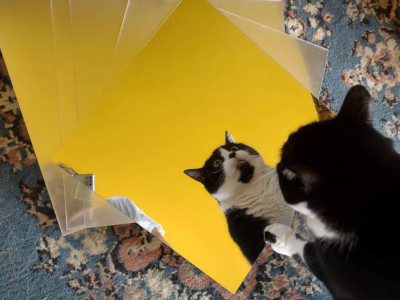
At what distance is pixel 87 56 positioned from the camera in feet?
2.53

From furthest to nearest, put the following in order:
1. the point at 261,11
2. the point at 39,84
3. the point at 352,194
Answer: the point at 261,11 < the point at 39,84 < the point at 352,194

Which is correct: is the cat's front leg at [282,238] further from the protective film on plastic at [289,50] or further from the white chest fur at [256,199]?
the protective film on plastic at [289,50]

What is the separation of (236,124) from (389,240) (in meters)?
0.33

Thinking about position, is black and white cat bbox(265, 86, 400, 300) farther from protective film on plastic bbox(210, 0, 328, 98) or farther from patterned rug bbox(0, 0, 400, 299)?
protective film on plastic bbox(210, 0, 328, 98)

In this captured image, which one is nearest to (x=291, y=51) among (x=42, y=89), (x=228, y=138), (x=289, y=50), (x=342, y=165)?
(x=289, y=50)

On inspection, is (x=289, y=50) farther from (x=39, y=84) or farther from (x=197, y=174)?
(x=39, y=84)

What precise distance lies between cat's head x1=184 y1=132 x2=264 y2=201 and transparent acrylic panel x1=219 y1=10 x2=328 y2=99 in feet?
0.68

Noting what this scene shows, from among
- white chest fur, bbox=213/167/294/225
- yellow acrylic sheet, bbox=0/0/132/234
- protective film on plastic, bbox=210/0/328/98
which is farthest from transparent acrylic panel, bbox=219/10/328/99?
yellow acrylic sheet, bbox=0/0/132/234

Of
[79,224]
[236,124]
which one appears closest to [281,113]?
[236,124]

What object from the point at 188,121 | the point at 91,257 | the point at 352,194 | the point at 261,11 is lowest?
the point at 91,257

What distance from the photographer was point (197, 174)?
77 centimetres

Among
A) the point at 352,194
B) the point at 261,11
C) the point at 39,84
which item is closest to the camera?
the point at 352,194

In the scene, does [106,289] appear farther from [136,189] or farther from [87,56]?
[87,56]

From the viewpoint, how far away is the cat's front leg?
78cm
